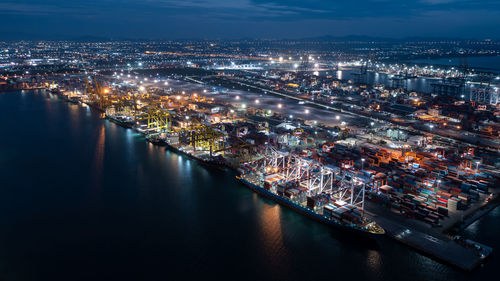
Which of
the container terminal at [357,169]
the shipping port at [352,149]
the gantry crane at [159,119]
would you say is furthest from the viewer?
the gantry crane at [159,119]

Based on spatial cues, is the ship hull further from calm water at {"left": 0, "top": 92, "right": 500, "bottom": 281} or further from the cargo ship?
calm water at {"left": 0, "top": 92, "right": 500, "bottom": 281}

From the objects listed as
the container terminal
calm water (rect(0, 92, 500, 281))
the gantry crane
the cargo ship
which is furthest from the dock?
the gantry crane

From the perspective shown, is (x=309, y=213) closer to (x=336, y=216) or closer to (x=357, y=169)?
(x=336, y=216)

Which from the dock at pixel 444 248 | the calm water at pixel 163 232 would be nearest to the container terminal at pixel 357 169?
the dock at pixel 444 248

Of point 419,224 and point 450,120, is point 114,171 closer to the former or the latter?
point 419,224

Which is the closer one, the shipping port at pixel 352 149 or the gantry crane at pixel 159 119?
the shipping port at pixel 352 149

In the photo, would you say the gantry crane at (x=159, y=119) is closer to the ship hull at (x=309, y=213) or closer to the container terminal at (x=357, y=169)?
the container terminal at (x=357, y=169)

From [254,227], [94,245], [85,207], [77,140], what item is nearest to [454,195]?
[254,227]
